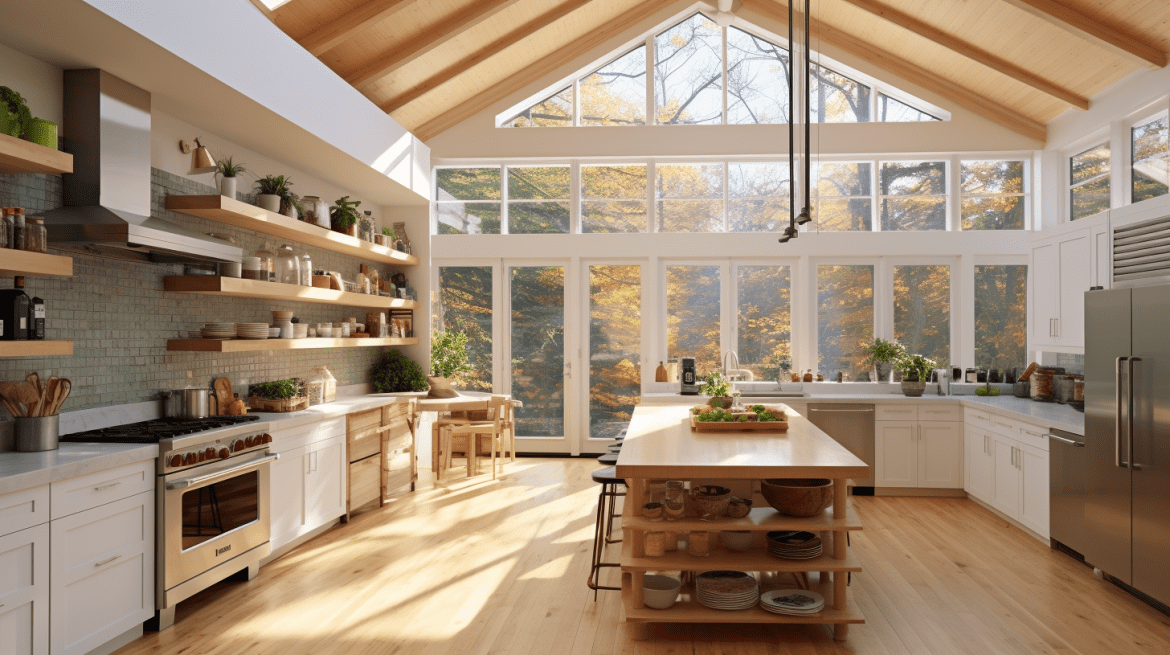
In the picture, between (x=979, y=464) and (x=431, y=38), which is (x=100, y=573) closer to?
(x=431, y=38)

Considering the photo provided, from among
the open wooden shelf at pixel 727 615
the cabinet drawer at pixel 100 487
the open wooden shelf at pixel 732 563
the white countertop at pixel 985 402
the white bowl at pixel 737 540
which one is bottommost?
the open wooden shelf at pixel 727 615

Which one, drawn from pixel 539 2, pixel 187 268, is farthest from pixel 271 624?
pixel 539 2

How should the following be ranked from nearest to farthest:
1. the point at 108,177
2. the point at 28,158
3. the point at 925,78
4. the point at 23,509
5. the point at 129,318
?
the point at 23,509 → the point at 28,158 → the point at 108,177 → the point at 129,318 → the point at 925,78

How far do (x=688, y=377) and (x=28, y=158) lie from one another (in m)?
5.71

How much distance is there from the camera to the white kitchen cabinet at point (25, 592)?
9.41 ft

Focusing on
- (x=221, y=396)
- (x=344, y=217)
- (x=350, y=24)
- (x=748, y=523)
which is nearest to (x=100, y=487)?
(x=221, y=396)

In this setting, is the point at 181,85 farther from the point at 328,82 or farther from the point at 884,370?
the point at 884,370

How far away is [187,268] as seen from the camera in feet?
15.9

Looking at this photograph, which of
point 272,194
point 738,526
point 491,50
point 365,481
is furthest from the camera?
point 491,50

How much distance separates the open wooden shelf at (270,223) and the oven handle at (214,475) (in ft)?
5.13

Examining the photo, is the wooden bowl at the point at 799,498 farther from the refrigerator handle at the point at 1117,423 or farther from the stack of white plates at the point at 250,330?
the stack of white plates at the point at 250,330

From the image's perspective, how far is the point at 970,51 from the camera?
6.94 m

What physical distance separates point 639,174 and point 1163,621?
617 centimetres

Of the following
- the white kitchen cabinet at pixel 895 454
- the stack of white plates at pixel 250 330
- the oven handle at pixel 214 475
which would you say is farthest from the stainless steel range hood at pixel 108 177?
the white kitchen cabinet at pixel 895 454
